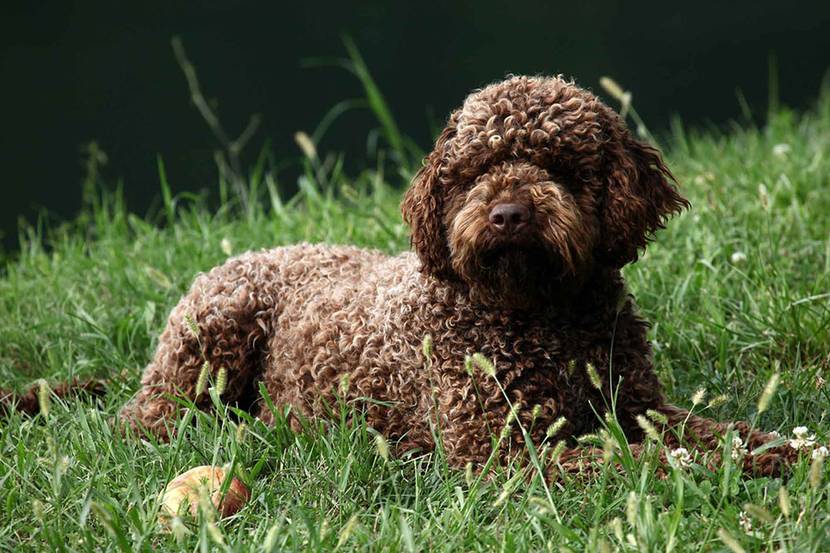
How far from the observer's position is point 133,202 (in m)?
10.1

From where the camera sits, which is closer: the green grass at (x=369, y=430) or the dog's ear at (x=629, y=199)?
the green grass at (x=369, y=430)

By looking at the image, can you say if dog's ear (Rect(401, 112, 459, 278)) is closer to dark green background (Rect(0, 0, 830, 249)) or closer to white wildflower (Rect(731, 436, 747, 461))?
white wildflower (Rect(731, 436, 747, 461))

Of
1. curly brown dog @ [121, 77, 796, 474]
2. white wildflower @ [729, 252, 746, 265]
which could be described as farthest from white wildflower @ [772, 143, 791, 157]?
curly brown dog @ [121, 77, 796, 474]

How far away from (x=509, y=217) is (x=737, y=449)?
2.86 ft

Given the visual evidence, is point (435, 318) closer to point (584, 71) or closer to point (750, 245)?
point (750, 245)

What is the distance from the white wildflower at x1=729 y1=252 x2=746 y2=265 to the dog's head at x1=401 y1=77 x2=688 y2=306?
1.27 meters

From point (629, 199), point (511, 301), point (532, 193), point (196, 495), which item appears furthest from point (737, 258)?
point (196, 495)

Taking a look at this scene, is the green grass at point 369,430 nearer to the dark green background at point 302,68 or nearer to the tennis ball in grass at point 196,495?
the tennis ball in grass at point 196,495

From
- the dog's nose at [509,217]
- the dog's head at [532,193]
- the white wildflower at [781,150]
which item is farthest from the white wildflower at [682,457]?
the white wildflower at [781,150]

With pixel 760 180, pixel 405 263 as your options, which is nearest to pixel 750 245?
pixel 760 180

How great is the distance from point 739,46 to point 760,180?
7.74 m

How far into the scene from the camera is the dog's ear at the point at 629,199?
11.1 feet

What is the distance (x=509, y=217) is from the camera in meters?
3.22

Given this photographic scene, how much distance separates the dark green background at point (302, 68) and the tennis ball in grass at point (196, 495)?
659cm
